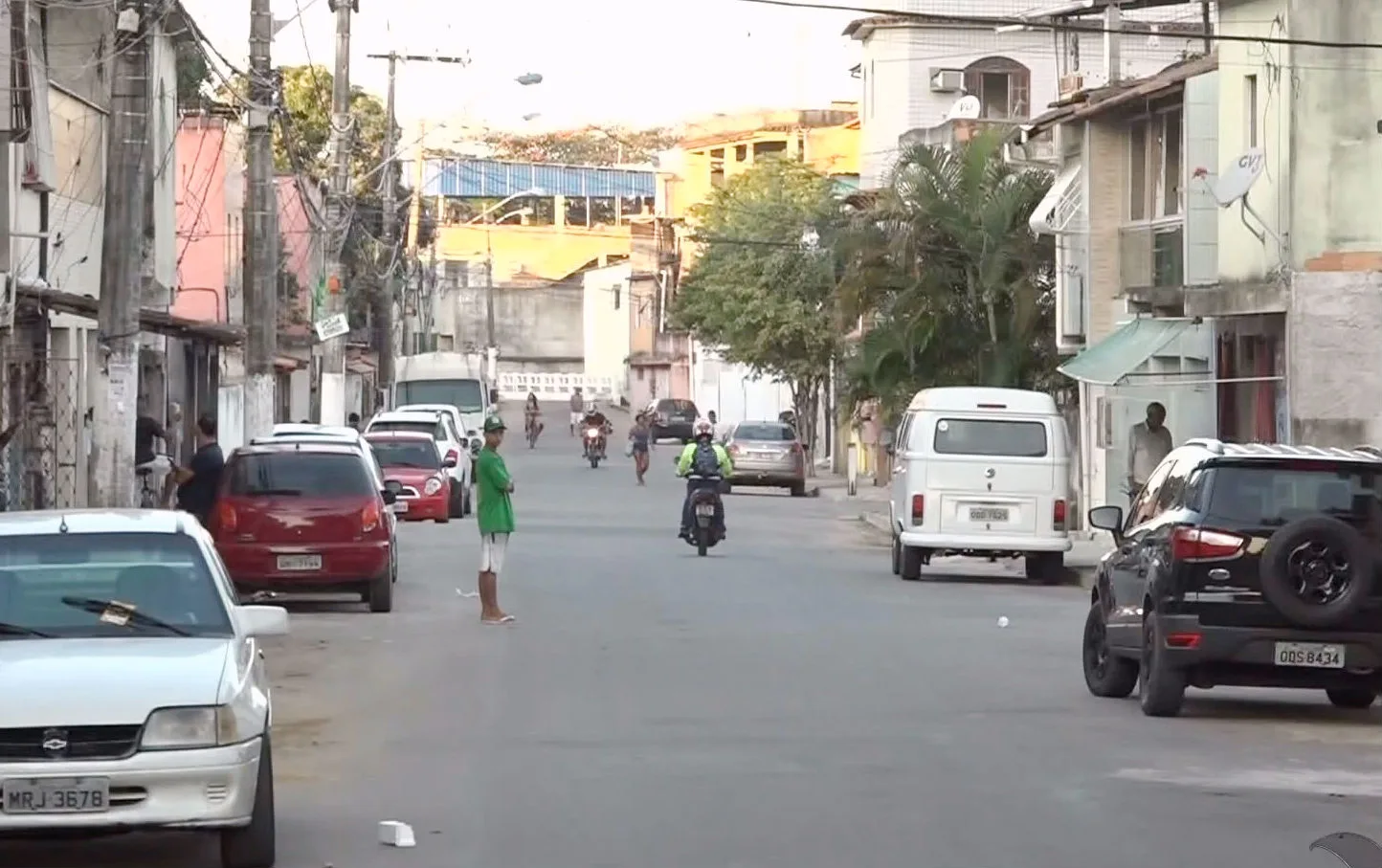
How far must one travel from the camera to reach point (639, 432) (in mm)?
59656

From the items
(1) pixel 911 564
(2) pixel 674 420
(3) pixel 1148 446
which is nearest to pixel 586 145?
(2) pixel 674 420

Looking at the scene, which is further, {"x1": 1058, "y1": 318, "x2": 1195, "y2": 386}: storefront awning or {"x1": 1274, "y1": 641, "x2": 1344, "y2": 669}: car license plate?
{"x1": 1058, "y1": 318, "x2": 1195, "y2": 386}: storefront awning

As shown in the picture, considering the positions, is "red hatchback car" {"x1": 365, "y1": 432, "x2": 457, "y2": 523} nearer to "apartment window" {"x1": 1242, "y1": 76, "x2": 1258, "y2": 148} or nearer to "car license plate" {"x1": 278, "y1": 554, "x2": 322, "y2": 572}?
"apartment window" {"x1": 1242, "y1": 76, "x2": 1258, "y2": 148}

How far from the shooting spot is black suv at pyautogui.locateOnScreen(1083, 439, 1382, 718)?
48.9 feet

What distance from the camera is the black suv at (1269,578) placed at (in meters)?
14.9

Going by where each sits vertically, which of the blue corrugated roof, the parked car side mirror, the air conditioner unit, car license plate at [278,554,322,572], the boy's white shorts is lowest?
car license plate at [278,554,322,572]

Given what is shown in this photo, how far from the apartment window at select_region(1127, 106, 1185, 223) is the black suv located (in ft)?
68.7

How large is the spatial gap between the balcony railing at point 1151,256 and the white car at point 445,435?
12487mm

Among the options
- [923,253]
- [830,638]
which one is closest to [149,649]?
[830,638]

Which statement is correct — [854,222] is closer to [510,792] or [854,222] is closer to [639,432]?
[639,432]

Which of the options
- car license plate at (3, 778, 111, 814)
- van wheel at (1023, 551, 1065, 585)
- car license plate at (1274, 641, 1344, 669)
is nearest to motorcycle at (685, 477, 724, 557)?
van wheel at (1023, 551, 1065, 585)

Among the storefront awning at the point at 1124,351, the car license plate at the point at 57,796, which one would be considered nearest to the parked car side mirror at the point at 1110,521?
the car license plate at the point at 57,796

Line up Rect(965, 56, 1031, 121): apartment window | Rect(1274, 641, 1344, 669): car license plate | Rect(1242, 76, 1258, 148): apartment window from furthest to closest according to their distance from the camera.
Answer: Rect(965, 56, 1031, 121): apartment window → Rect(1242, 76, 1258, 148): apartment window → Rect(1274, 641, 1344, 669): car license plate

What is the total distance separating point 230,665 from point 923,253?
33.0m
